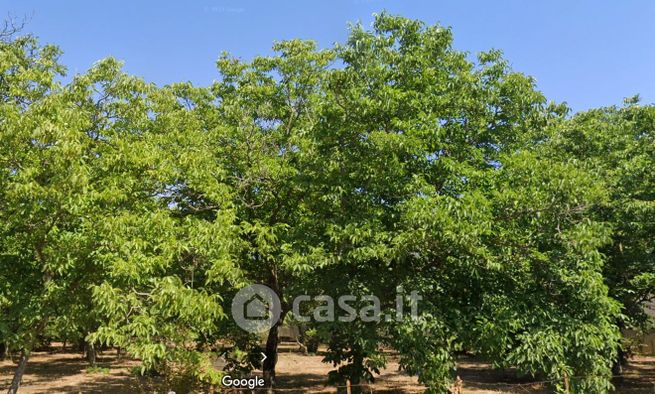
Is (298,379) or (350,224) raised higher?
(350,224)

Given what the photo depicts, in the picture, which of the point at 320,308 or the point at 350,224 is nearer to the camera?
the point at 350,224

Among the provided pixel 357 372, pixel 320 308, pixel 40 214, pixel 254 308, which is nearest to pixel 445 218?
pixel 320 308

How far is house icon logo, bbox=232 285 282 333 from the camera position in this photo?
12430 millimetres

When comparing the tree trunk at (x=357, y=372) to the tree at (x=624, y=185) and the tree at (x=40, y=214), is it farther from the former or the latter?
the tree at (x=624, y=185)

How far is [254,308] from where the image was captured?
498 inches

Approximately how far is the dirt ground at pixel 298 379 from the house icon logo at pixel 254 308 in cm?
222

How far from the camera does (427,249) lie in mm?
9523

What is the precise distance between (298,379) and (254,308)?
856cm

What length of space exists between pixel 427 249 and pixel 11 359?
26.9m

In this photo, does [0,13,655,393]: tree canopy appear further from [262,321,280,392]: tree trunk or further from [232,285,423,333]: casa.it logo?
[262,321,280,392]: tree trunk

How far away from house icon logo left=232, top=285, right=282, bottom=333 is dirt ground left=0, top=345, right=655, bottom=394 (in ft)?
7.30

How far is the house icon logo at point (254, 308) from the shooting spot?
12.4 metres

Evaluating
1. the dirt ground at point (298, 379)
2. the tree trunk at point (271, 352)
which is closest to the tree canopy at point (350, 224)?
the tree trunk at point (271, 352)

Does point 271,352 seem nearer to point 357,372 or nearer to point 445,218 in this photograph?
point 357,372
